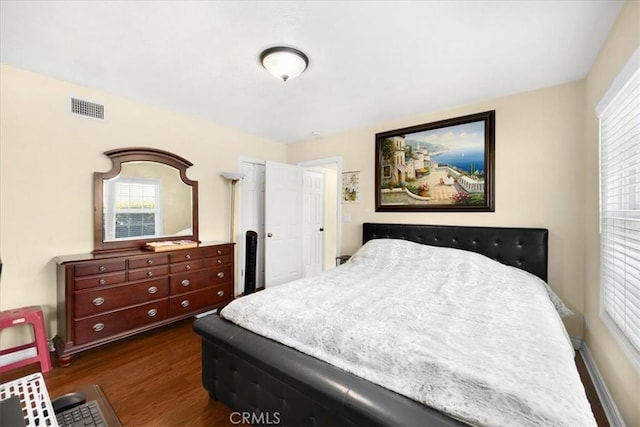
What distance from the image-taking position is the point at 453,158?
3166 mm

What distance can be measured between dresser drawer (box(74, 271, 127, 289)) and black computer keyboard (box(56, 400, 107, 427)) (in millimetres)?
2017

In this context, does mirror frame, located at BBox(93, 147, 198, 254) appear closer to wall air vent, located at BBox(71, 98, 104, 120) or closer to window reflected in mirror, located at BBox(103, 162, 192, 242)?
window reflected in mirror, located at BBox(103, 162, 192, 242)

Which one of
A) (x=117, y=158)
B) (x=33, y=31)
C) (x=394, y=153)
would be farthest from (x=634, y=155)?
(x=117, y=158)

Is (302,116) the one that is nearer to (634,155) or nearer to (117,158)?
(117,158)

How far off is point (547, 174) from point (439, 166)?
0.99 m

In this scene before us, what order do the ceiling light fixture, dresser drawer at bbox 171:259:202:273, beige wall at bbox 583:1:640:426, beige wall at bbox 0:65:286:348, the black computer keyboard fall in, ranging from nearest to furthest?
1. the black computer keyboard
2. beige wall at bbox 583:1:640:426
3. the ceiling light fixture
4. beige wall at bbox 0:65:286:348
5. dresser drawer at bbox 171:259:202:273

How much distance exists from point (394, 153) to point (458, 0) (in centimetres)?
206

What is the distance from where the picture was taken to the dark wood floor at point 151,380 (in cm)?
178

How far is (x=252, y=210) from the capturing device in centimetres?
443

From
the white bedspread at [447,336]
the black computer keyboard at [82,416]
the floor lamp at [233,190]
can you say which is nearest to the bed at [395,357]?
the white bedspread at [447,336]

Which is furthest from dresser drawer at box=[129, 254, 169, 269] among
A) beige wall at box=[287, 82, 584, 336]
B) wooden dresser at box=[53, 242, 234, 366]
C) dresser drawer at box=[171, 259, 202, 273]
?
beige wall at box=[287, 82, 584, 336]

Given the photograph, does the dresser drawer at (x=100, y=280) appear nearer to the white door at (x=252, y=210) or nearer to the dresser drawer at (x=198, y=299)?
the dresser drawer at (x=198, y=299)

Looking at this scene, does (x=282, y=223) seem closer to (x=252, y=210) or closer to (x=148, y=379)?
(x=252, y=210)

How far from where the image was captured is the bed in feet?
3.37
